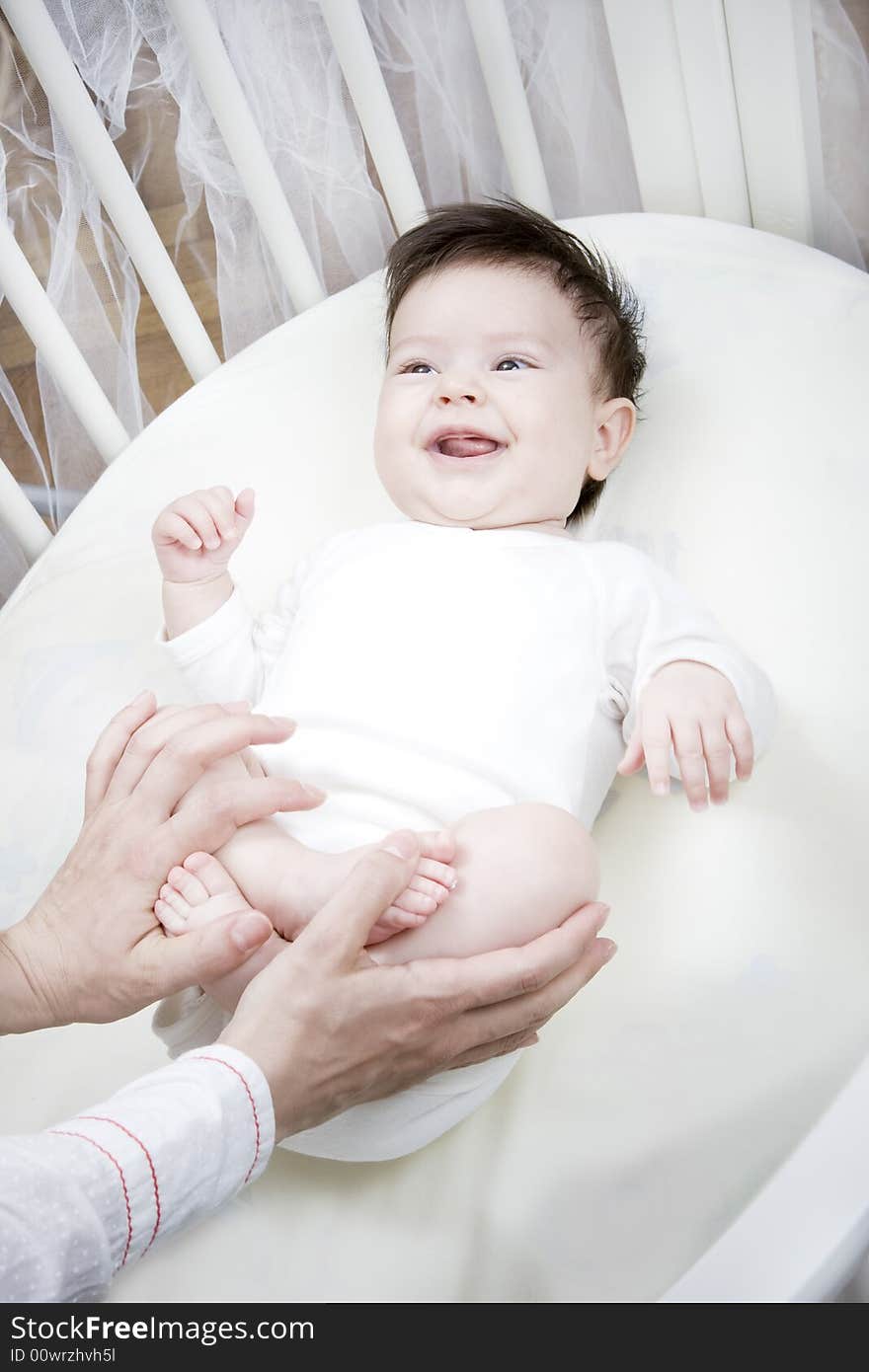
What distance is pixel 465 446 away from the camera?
0.97 metres

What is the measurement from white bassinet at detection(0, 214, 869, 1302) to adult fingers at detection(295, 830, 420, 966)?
0.23 m

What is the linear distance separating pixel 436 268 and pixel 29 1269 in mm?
821

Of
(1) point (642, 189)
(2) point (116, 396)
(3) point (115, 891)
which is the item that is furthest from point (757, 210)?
(3) point (115, 891)

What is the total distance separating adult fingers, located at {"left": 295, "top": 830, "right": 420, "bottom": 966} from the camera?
648mm

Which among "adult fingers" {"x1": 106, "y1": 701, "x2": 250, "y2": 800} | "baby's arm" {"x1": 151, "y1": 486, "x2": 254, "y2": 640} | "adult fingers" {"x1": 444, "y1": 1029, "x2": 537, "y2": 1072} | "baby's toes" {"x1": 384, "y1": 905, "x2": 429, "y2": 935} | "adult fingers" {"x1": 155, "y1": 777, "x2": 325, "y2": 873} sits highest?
"baby's arm" {"x1": 151, "y1": 486, "x2": 254, "y2": 640}

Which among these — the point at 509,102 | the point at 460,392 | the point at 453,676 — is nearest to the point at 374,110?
the point at 509,102

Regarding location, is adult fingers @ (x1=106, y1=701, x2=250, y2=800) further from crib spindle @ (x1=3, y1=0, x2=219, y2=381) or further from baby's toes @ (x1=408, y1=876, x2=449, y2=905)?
crib spindle @ (x1=3, y1=0, x2=219, y2=381)

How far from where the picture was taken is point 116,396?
1281 mm

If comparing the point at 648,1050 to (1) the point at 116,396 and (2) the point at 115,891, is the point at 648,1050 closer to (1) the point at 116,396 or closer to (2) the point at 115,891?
(2) the point at 115,891

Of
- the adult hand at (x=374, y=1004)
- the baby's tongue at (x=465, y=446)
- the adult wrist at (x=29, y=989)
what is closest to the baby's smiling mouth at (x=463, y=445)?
the baby's tongue at (x=465, y=446)

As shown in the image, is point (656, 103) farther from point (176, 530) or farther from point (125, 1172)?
point (125, 1172)

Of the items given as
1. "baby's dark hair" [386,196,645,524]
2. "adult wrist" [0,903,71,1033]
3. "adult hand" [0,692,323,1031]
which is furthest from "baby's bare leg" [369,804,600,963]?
"baby's dark hair" [386,196,645,524]

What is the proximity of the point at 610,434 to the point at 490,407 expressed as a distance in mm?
139

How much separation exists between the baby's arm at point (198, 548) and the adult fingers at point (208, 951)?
0.34 m
